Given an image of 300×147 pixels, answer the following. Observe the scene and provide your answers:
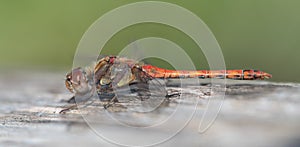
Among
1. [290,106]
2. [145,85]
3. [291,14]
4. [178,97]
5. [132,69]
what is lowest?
[290,106]

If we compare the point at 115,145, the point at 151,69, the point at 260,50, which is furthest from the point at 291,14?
the point at 115,145

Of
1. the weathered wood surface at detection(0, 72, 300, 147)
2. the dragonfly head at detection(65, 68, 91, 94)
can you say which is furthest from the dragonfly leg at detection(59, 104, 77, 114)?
the dragonfly head at detection(65, 68, 91, 94)

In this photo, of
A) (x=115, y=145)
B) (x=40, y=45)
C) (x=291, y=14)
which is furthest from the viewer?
(x=40, y=45)

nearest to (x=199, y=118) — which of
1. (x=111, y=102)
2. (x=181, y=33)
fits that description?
(x=111, y=102)

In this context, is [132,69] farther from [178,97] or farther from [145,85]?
[178,97]

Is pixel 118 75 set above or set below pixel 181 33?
below

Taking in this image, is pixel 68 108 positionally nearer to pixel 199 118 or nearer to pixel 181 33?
pixel 199 118

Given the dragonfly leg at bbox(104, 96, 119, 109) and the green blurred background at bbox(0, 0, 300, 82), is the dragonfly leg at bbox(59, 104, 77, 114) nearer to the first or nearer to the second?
the dragonfly leg at bbox(104, 96, 119, 109)
